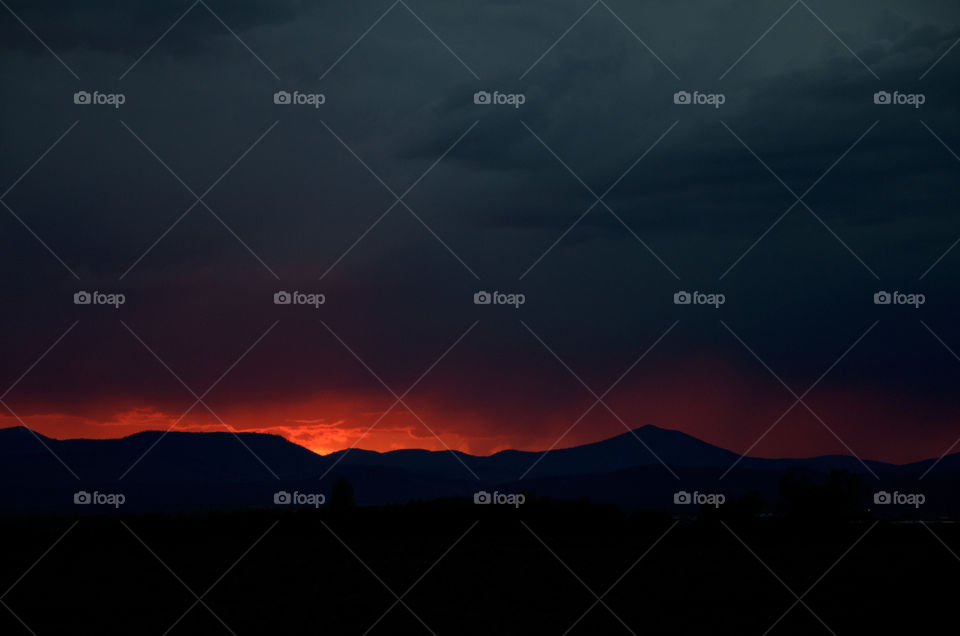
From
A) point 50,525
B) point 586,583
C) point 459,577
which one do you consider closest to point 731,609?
point 586,583

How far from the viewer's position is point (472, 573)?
24031 millimetres

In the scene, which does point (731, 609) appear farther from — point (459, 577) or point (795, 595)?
point (459, 577)

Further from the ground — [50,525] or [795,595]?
[50,525]

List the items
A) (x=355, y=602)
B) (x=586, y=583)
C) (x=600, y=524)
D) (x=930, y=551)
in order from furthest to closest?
1. (x=600, y=524)
2. (x=930, y=551)
3. (x=586, y=583)
4. (x=355, y=602)

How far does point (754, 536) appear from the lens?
28500 mm

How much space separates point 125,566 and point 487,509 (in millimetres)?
9817

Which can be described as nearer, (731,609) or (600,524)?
(731,609)

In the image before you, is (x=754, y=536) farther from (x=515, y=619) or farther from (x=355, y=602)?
(x=355, y=602)

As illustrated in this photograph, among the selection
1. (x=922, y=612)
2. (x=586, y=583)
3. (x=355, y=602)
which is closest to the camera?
(x=922, y=612)

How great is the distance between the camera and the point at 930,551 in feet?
83.3

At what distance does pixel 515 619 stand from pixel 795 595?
6.48m

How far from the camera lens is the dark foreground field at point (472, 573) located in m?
19.9

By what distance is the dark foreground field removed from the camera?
65.3ft

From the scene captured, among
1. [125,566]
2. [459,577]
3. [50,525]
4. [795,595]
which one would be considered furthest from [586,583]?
[50,525]
